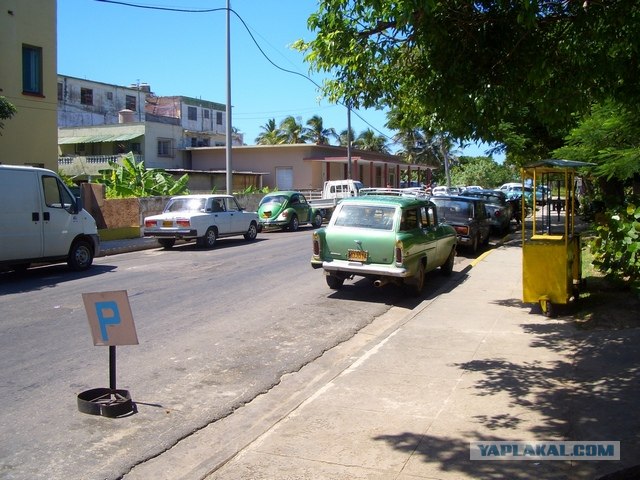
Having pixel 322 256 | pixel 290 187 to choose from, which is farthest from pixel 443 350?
pixel 290 187

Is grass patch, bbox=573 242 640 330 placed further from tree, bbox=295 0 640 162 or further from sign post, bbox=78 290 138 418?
sign post, bbox=78 290 138 418

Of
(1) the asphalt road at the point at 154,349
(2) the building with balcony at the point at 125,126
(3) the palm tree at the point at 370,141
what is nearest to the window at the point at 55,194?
(1) the asphalt road at the point at 154,349

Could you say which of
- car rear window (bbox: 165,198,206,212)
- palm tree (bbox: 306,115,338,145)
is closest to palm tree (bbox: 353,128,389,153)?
palm tree (bbox: 306,115,338,145)

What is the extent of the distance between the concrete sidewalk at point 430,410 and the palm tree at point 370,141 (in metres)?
66.8

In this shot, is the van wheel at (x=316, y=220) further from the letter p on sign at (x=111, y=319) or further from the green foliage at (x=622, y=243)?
the letter p on sign at (x=111, y=319)

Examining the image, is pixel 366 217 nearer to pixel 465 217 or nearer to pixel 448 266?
pixel 448 266

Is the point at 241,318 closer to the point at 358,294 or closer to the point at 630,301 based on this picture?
the point at 358,294

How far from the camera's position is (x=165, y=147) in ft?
149

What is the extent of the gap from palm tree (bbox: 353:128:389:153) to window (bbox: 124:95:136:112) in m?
28.3

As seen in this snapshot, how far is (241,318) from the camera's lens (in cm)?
921

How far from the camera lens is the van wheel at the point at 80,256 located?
13711 millimetres

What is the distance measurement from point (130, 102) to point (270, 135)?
16.3 metres

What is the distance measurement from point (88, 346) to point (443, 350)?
13.9 ft

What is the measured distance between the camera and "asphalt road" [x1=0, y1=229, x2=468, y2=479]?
16.2 ft
